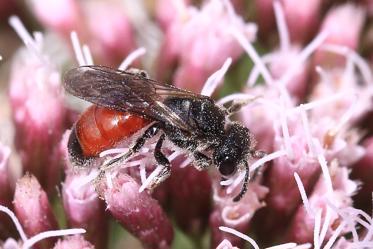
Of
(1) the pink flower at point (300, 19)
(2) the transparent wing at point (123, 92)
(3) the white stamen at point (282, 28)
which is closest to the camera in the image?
(2) the transparent wing at point (123, 92)

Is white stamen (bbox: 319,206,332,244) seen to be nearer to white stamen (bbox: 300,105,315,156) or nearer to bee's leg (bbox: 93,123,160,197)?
white stamen (bbox: 300,105,315,156)

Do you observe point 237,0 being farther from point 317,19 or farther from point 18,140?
point 18,140

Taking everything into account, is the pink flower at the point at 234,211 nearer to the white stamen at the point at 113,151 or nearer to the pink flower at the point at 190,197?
the pink flower at the point at 190,197

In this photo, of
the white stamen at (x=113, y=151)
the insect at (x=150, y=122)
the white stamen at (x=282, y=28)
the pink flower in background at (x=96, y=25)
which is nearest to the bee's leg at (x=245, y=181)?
the insect at (x=150, y=122)

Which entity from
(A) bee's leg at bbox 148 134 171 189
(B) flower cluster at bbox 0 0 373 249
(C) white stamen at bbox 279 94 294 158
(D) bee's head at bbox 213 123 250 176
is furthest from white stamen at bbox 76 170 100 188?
(C) white stamen at bbox 279 94 294 158

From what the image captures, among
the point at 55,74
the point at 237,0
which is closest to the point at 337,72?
the point at 237,0

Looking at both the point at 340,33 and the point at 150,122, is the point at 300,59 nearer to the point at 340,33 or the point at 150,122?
the point at 340,33
